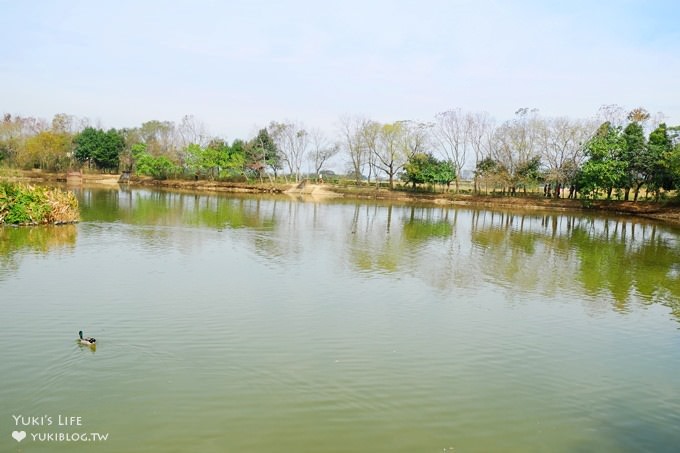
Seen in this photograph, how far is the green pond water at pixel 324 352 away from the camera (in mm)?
6344

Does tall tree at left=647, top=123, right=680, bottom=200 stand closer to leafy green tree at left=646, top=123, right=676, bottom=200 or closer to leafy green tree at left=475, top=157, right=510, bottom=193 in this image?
leafy green tree at left=646, top=123, right=676, bottom=200

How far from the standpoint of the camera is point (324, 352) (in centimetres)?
891

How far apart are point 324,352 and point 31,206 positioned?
17988mm

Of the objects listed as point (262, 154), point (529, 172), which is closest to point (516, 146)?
point (529, 172)

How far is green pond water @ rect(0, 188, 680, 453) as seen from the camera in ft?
20.8

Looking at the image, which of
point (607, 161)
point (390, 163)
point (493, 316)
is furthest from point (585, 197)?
point (493, 316)

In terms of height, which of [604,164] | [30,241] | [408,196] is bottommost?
[30,241]

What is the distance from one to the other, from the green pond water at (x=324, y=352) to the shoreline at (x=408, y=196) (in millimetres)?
32752

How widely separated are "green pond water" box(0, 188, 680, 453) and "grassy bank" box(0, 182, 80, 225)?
8.11 feet

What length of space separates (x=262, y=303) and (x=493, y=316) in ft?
17.5

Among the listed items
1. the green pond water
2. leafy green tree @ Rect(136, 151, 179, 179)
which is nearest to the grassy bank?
the green pond water

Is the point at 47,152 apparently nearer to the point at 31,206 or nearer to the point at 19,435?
the point at 31,206

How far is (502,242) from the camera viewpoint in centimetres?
2536

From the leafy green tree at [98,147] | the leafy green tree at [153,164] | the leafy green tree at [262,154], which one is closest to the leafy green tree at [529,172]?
the leafy green tree at [262,154]
